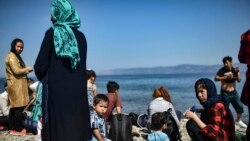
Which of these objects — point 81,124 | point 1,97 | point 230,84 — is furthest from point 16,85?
point 230,84

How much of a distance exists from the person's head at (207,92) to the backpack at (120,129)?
201 centimetres

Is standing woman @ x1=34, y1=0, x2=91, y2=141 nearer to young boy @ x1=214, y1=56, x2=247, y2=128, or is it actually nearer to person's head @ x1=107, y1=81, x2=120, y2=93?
person's head @ x1=107, y1=81, x2=120, y2=93

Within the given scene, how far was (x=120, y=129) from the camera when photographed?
6320 mm

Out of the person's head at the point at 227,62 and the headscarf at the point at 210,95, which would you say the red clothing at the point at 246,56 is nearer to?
the headscarf at the point at 210,95

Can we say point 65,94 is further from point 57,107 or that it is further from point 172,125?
point 172,125

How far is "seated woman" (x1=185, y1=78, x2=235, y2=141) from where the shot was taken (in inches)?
177

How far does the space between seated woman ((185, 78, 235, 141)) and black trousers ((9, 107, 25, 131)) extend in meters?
3.69

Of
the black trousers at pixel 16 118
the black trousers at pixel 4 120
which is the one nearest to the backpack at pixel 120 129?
the black trousers at pixel 16 118

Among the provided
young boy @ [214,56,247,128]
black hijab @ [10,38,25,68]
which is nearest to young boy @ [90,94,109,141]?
black hijab @ [10,38,25,68]

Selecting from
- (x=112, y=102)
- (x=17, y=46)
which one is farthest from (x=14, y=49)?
(x=112, y=102)

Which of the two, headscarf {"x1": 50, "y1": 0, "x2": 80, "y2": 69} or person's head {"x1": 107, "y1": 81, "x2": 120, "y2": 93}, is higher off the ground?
headscarf {"x1": 50, "y1": 0, "x2": 80, "y2": 69}

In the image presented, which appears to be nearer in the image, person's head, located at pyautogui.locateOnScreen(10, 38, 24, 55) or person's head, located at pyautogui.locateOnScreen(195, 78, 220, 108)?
person's head, located at pyautogui.locateOnScreen(195, 78, 220, 108)

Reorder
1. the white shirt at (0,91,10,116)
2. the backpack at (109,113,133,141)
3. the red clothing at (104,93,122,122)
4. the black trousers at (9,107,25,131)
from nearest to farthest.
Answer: the backpack at (109,113,133,141) → the black trousers at (9,107,25,131) → the red clothing at (104,93,122,122) → the white shirt at (0,91,10,116)

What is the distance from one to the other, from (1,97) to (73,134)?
460cm
